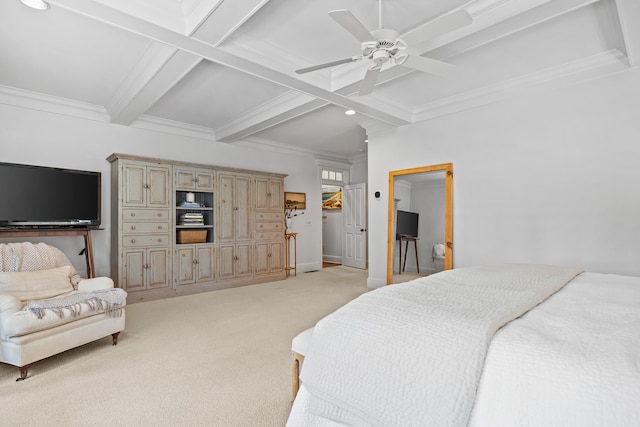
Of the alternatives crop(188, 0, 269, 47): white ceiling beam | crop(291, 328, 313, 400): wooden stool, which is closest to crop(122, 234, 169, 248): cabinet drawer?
crop(188, 0, 269, 47): white ceiling beam

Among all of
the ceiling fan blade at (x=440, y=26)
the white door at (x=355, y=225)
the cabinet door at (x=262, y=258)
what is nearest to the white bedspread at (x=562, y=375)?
the ceiling fan blade at (x=440, y=26)

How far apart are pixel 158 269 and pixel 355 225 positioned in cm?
428

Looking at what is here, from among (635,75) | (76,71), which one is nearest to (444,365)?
(635,75)

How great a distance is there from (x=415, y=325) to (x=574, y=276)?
166 centimetres

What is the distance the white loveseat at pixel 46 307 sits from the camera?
92.1 inches

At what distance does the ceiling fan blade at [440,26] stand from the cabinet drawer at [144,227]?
3963 mm

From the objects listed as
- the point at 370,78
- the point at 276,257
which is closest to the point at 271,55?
the point at 370,78

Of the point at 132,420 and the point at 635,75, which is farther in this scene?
the point at 635,75

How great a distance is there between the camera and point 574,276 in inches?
85.2

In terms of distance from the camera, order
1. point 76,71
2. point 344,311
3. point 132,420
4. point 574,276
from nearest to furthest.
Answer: point 344,311
point 132,420
point 574,276
point 76,71

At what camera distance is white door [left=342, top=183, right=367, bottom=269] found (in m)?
7.42

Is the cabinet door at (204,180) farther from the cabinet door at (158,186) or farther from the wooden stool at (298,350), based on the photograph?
the wooden stool at (298,350)

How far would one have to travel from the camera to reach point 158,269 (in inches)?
182

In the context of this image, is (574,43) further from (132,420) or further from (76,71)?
(76,71)
